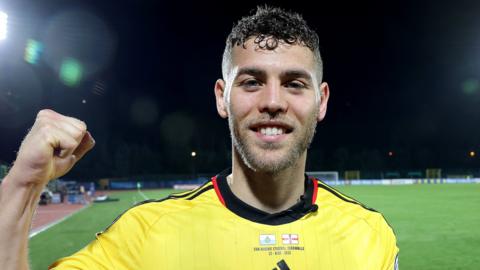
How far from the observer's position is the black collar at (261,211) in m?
2.52

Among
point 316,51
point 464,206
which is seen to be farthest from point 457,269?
point 464,206

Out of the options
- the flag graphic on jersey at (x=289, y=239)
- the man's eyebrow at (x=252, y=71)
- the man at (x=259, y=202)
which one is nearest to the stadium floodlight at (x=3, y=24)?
the man at (x=259, y=202)

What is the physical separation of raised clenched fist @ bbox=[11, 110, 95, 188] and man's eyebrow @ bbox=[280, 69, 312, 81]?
1033 millimetres

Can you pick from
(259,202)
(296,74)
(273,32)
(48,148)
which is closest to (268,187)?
(259,202)

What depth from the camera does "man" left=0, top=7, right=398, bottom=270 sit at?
7.52 feet

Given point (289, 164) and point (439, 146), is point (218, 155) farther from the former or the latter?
point (289, 164)

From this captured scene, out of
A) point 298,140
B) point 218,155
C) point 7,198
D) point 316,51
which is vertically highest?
point 316,51

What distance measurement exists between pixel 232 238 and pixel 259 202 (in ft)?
0.87

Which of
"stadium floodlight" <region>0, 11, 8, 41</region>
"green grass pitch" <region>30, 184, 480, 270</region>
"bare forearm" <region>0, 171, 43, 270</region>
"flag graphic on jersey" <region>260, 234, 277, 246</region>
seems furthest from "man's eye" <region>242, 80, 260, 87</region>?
"stadium floodlight" <region>0, 11, 8, 41</region>

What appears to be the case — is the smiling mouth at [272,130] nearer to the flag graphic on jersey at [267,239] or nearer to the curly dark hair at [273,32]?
the curly dark hair at [273,32]

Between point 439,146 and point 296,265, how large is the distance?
93801 millimetres

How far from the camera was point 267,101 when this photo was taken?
2.29 meters

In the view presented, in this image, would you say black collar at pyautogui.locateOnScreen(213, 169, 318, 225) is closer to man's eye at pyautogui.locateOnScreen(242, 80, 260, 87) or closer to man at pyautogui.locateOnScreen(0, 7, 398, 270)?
man at pyautogui.locateOnScreen(0, 7, 398, 270)

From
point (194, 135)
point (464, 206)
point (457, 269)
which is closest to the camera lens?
point (457, 269)
